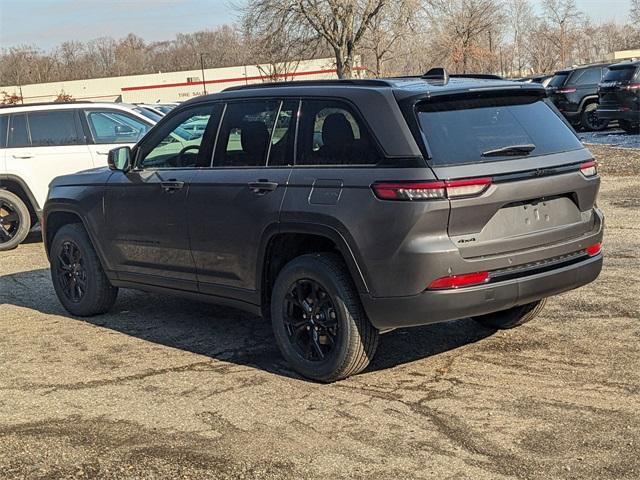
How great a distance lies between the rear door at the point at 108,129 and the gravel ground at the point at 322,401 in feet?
15.0

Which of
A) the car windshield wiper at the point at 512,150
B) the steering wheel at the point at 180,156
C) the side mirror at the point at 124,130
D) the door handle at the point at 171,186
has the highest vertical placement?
the side mirror at the point at 124,130

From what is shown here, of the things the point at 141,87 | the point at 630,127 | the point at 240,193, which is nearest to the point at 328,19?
the point at 630,127

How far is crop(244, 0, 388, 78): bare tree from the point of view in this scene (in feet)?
125

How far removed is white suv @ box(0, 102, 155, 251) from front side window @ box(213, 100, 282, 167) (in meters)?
5.68

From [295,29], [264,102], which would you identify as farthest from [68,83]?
[264,102]

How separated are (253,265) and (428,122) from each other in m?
1.49

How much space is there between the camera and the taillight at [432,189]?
4.51 metres

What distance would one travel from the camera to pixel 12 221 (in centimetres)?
1112

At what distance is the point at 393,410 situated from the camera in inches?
181

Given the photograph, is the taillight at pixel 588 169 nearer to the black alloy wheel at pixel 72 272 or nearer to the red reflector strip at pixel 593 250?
the red reflector strip at pixel 593 250

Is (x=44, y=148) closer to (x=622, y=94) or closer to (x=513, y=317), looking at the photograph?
(x=513, y=317)

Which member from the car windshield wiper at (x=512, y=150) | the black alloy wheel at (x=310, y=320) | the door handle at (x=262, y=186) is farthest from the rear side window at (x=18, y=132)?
the car windshield wiper at (x=512, y=150)

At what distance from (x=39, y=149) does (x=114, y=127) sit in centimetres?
102

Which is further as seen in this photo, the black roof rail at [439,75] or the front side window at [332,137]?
the black roof rail at [439,75]
